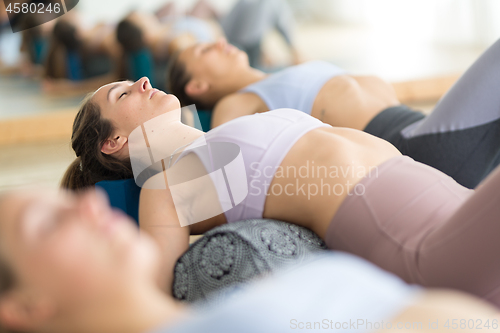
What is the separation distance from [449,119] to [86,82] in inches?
107

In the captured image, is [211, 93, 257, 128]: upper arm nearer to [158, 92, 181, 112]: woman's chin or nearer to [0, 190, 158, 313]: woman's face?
[158, 92, 181, 112]: woman's chin

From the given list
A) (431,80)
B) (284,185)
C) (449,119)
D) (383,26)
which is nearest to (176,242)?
(284,185)

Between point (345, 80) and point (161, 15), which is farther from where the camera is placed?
point (161, 15)

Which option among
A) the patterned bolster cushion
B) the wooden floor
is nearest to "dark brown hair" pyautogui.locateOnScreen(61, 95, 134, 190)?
the patterned bolster cushion

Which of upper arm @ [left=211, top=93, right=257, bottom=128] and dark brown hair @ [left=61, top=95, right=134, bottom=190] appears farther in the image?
upper arm @ [left=211, top=93, right=257, bottom=128]

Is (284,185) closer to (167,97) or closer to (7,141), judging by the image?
(167,97)

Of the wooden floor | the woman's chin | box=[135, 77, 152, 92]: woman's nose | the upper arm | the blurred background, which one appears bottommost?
the wooden floor

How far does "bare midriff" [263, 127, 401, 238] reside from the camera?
1034 millimetres

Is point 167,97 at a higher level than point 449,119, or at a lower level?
higher

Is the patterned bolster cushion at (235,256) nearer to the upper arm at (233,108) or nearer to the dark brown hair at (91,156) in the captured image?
the dark brown hair at (91,156)

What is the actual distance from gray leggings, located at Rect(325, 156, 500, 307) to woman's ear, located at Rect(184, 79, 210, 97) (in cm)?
101

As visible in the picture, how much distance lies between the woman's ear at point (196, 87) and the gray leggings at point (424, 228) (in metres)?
1.01

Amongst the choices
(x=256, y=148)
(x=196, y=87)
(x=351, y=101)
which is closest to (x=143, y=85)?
(x=256, y=148)

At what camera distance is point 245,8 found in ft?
11.9
